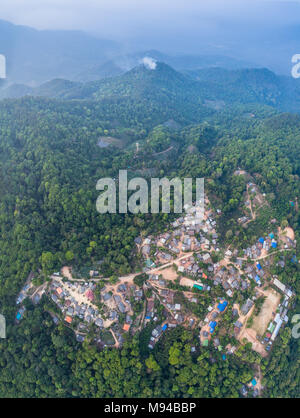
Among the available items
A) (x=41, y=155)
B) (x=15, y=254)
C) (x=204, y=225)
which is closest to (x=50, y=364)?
(x=15, y=254)

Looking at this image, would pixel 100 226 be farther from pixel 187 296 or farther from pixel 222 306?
pixel 222 306

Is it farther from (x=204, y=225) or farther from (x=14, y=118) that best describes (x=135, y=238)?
(x=14, y=118)

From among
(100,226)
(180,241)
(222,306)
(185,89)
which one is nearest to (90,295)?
(100,226)

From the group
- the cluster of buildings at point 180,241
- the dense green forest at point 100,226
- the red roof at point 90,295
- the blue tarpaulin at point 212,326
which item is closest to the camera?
the dense green forest at point 100,226

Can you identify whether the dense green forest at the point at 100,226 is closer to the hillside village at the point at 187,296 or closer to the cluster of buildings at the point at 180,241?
the hillside village at the point at 187,296

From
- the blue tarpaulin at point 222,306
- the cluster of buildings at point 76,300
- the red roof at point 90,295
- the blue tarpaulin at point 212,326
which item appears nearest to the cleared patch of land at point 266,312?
the blue tarpaulin at point 222,306

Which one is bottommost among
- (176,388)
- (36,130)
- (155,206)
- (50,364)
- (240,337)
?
(176,388)
